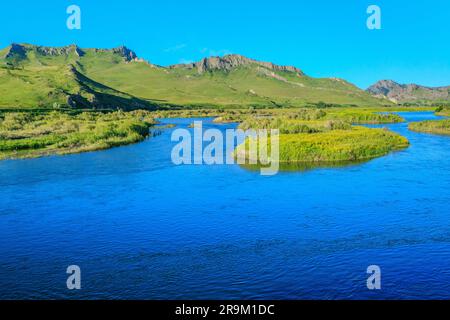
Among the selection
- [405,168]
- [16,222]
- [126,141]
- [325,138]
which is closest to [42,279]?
[16,222]

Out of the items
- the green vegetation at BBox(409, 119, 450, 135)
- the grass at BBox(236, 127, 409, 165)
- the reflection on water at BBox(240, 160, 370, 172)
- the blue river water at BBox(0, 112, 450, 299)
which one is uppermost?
the green vegetation at BBox(409, 119, 450, 135)

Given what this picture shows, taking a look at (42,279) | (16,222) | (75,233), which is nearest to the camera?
(42,279)

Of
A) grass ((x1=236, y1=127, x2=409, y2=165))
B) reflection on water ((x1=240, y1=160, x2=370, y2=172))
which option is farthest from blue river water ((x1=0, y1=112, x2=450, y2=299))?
grass ((x1=236, y1=127, x2=409, y2=165))

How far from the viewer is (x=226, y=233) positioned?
2988 cm

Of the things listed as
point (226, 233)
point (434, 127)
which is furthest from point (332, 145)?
point (434, 127)

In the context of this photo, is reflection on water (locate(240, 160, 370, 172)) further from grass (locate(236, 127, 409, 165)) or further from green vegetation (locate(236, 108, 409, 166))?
grass (locate(236, 127, 409, 165))

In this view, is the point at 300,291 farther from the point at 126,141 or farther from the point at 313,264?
the point at 126,141

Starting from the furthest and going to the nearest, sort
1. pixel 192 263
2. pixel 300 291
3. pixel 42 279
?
1. pixel 192 263
2. pixel 42 279
3. pixel 300 291

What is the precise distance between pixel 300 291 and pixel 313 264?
343cm

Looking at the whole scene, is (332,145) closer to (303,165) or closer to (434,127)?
(303,165)

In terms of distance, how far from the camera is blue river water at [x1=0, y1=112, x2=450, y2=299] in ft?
72.2

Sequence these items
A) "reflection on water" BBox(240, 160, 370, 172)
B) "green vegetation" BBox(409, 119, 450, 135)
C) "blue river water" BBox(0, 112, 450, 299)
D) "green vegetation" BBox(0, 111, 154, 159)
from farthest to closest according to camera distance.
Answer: "green vegetation" BBox(409, 119, 450, 135)
"green vegetation" BBox(0, 111, 154, 159)
"reflection on water" BBox(240, 160, 370, 172)
"blue river water" BBox(0, 112, 450, 299)

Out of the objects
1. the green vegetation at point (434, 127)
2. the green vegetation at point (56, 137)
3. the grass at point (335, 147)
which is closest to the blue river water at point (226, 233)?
the grass at point (335, 147)
